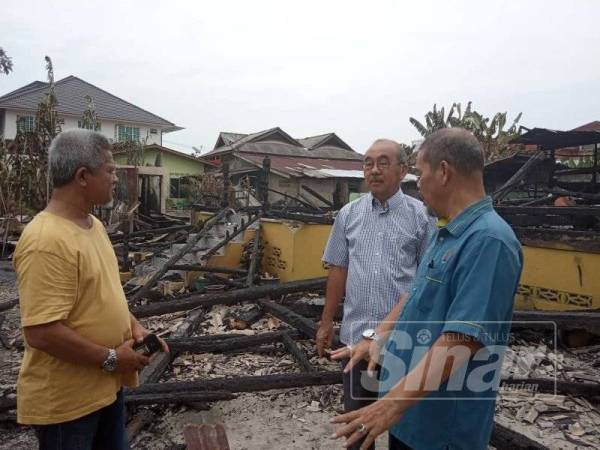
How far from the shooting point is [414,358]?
1.82 metres

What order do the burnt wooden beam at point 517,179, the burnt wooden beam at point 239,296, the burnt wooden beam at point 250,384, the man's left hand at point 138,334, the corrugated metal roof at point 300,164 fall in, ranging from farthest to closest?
1. the corrugated metal roof at point 300,164
2. the burnt wooden beam at point 517,179
3. the burnt wooden beam at point 239,296
4. the burnt wooden beam at point 250,384
5. the man's left hand at point 138,334

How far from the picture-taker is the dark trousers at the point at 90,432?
1.87 metres

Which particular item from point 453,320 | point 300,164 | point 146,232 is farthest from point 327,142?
point 453,320

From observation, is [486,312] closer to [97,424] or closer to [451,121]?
[97,424]

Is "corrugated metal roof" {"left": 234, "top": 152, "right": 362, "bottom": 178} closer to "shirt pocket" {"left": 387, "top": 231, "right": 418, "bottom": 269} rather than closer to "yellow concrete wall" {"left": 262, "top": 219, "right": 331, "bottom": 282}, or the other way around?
"yellow concrete wall" {"left": 262, "top": 219, "right": 331, "bottom": 282}

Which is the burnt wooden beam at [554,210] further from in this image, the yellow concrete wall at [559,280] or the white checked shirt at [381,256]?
the white checked shirt at [381,256]

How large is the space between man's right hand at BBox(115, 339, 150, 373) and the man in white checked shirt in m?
1.20

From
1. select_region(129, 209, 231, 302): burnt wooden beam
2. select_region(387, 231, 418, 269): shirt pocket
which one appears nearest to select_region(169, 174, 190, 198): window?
select_region(129, 209, 231, 302): burnt wooden beam

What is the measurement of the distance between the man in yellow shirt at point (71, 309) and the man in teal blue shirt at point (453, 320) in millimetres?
1079

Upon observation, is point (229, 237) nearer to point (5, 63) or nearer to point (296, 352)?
point (296, 352)

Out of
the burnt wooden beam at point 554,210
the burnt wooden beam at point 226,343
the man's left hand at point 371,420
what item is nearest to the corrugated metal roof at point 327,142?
the burnt wooden beam at point 554,210

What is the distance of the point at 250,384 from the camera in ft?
13.1

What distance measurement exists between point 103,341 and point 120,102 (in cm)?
3448

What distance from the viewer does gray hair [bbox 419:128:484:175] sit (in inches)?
65.4
